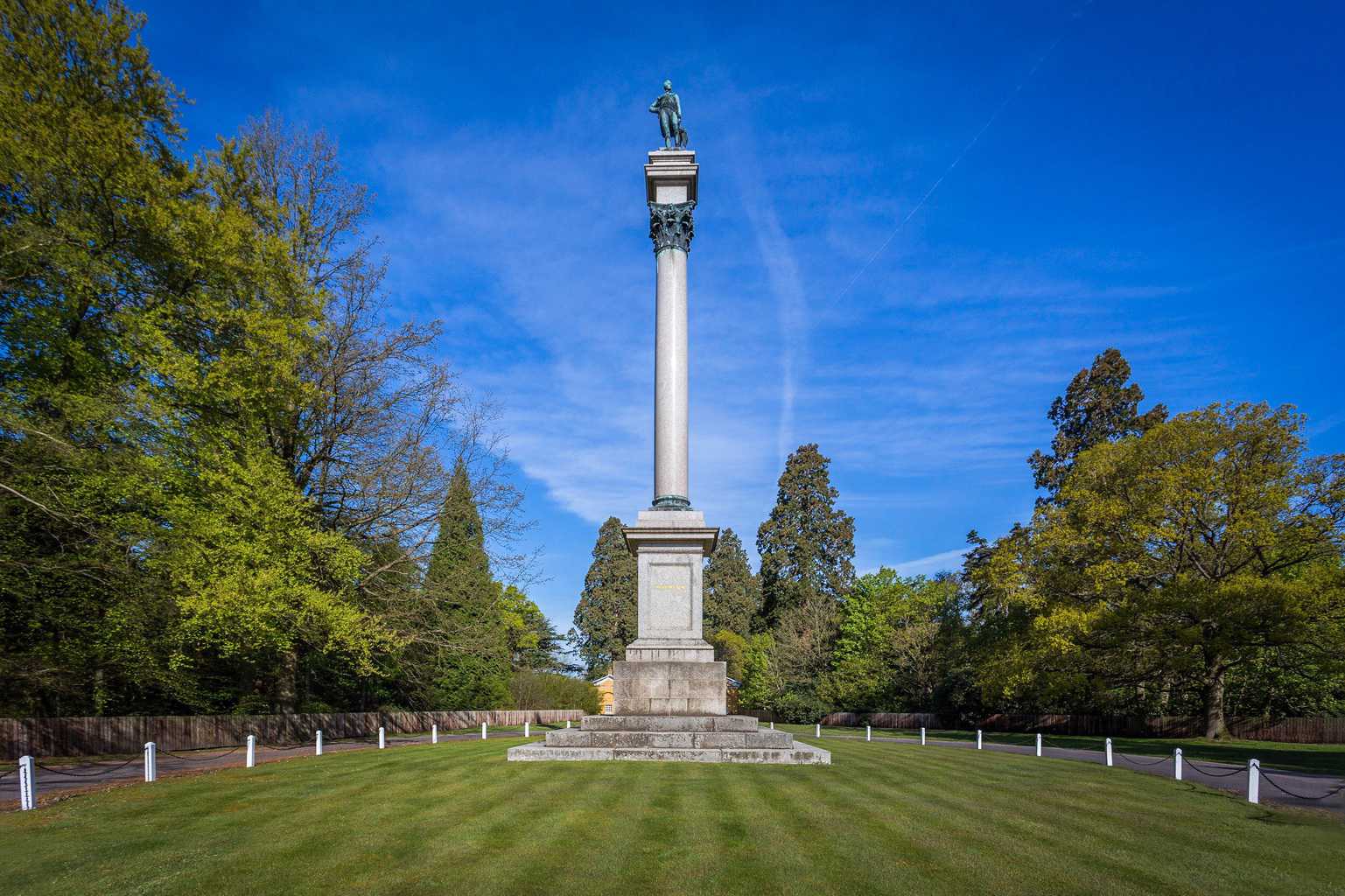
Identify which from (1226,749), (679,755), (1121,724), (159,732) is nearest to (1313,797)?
(679,755)

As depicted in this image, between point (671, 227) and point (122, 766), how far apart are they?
19.1m

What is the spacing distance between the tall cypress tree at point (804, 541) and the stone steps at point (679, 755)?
48.7 metres

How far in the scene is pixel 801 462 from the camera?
68.6m

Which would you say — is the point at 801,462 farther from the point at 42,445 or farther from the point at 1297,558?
the point at 42,445

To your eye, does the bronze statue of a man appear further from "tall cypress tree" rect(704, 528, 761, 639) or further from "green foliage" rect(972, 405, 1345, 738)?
"tall cypress tree" rect(704, 528, 761, 639)

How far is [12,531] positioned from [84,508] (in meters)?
1.62

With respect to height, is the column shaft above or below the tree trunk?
above

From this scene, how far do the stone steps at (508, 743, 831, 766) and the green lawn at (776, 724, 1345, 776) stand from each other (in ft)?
46.5

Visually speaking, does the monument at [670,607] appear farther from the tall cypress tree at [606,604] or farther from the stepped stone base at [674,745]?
the tall cypress tree at [606,604]

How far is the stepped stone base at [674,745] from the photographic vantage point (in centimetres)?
1698

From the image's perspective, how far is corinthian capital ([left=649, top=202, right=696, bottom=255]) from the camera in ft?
72.0

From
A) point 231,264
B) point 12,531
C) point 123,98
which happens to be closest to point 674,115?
point 231,264

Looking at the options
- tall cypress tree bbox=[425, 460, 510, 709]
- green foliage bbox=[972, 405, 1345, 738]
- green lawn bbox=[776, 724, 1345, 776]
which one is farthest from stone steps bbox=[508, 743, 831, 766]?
green foliage bbox=[972, 405, 1345, 738]

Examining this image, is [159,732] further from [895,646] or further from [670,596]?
[895,646]
